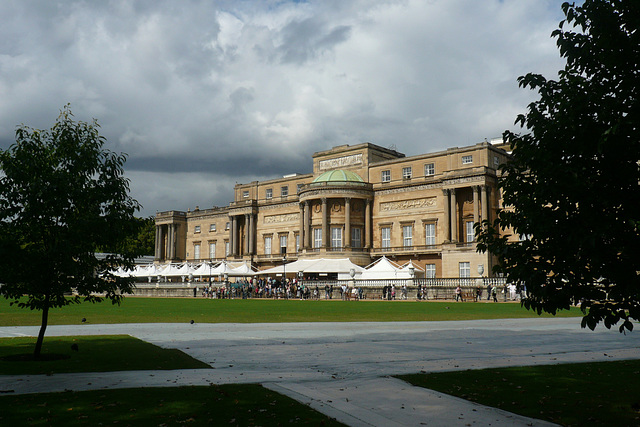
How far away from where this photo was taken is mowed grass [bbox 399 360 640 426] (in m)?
8.05

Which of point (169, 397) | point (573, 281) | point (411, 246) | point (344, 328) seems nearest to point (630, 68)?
point (573, 281)

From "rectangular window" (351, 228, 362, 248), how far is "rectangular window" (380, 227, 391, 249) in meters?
3.03

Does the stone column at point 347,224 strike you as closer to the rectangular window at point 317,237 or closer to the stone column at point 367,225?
the stone column at point 367,225

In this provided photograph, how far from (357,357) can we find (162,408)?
6.25 m

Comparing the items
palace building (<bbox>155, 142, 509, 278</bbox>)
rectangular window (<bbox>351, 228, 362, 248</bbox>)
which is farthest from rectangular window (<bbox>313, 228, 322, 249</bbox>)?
rectangular window (<bbox>351, 228, 362, 248</bbox>)

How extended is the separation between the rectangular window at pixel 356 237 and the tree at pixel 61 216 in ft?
213

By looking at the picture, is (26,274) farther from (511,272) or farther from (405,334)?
(405,334)

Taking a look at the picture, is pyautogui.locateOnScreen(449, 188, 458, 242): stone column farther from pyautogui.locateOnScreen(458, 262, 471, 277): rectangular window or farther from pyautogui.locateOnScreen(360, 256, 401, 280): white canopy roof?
pyautogui.locateOnScreen(360, 256, 401, 280): white canopy roof

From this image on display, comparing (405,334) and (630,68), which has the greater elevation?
(630,68)

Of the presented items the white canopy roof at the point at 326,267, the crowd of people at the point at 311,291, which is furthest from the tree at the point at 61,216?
the white canopy roof at the point at 326,267

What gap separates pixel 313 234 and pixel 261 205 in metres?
15.6

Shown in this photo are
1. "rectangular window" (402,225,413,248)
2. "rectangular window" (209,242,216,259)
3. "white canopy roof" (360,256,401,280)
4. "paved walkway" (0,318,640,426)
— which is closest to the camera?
"paved walkway" (0,318,640,426)

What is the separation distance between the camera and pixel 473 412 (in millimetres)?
8078

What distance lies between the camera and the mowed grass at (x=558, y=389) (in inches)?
317
